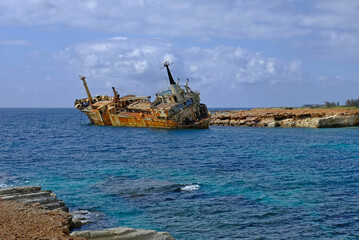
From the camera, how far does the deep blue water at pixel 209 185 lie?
49.2 feet

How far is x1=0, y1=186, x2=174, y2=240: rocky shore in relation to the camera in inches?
425

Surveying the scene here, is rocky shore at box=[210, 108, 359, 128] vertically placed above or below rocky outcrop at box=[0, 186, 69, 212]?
below

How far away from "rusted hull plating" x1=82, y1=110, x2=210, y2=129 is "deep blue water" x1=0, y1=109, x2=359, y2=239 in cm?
1835

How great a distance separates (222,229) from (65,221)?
6058 mm

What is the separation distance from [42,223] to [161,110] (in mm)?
46412

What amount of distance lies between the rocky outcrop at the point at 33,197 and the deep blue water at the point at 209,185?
1654 millimetres

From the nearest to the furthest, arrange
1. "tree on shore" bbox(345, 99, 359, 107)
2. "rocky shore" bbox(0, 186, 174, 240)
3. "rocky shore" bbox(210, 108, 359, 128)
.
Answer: "rocky shore" bbox(0, 186, 174, 240)
"rocky shore" bbox(210, 108, 359, 128)
"tree on shore" bbox(345, 99, 359, 107)

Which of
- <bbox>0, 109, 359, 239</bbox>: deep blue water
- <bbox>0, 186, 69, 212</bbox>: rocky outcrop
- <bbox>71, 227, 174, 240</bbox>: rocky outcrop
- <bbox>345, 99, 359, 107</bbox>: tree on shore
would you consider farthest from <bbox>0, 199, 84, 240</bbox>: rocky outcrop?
<bbox>345, 99, 359, 107</bbox>: tree on shore

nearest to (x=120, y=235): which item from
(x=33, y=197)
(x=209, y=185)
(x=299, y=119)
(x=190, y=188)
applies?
(x=33, y=197)

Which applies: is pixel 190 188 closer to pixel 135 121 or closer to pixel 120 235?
pixel 120 235

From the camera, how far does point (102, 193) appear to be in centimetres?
2025

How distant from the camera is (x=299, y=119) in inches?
2584

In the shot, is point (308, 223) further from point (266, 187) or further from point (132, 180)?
point (132, 180)

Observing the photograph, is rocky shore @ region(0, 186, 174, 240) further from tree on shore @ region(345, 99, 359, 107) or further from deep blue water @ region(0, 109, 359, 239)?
tree on shore @ region(345, 99, 359, 107)
